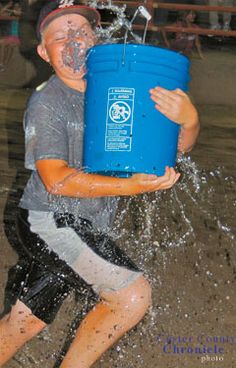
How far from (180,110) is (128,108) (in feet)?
0.75

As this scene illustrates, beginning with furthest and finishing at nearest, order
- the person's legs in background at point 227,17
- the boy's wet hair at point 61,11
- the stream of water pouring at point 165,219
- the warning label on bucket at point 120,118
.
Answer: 1. the person's legs in background at point 227,17
2. the stream of water pouring at point 165,219
3. the boy's wet hair at point 61,11
4. the warning label on bucket at point 120,118

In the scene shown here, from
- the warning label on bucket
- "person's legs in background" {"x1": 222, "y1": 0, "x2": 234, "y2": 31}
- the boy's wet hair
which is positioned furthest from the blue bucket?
"person's legs in background" {"x1": 222, "y1": 0, "x2": 234, "y2": 31}

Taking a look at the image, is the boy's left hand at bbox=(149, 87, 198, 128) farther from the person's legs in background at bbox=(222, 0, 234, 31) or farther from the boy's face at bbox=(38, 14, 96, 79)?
the person's legs in background at bbox=(222, 0, 234, 31)

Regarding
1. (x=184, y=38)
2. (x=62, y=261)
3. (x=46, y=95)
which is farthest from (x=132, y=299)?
(x=184, y=38)

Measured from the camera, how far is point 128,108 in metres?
2.58

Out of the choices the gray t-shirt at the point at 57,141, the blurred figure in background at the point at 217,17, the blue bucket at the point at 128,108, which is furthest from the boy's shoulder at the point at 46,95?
the blurred figure in background at the point at 217,17

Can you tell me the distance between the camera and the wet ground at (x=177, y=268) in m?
3.55

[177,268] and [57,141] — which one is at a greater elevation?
[57,141]

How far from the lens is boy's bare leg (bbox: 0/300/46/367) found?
297 cm

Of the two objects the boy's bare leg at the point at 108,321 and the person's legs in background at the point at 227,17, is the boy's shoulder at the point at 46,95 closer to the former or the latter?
the boy's bare leg at the point at 108,321

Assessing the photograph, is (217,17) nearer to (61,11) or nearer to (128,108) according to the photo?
(61,11)

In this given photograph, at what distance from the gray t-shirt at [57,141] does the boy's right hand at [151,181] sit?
0.23m

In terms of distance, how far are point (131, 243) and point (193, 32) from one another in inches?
258

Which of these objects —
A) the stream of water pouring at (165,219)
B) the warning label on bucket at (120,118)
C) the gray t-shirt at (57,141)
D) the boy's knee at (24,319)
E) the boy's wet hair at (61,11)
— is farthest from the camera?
the stream of water pouring at (165,219)
